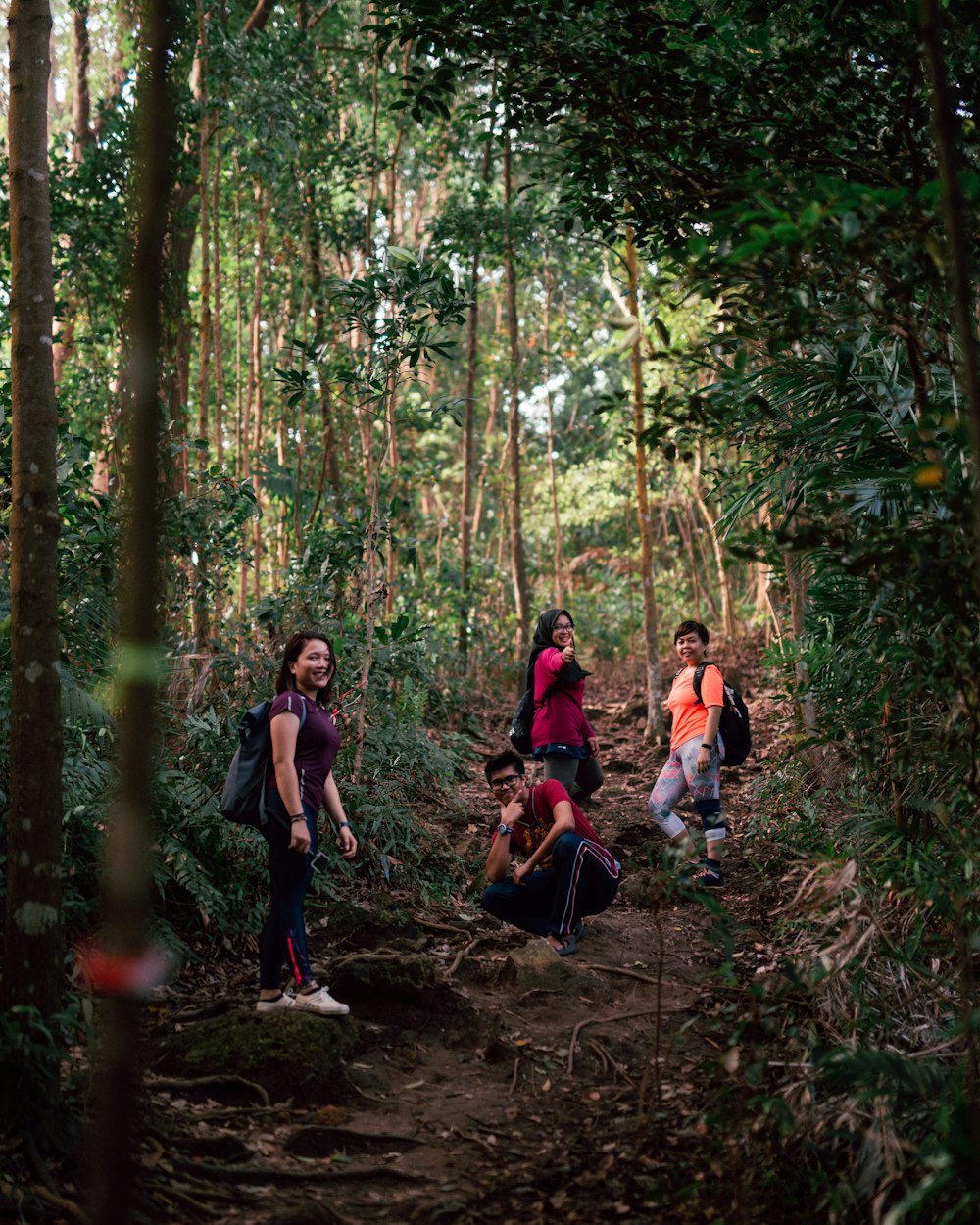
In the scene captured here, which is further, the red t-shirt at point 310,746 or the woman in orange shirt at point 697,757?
the woman in orange shirt at point 697,757

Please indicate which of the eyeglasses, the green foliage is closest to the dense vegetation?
the green foliage

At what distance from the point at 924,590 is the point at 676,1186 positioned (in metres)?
1.98

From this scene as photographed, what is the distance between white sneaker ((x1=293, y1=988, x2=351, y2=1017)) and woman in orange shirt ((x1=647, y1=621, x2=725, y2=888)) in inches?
102

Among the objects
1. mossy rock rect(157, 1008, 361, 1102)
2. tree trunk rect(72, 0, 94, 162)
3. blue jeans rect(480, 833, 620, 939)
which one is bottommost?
mossy rock rect(157, 1008, 361, 1102)

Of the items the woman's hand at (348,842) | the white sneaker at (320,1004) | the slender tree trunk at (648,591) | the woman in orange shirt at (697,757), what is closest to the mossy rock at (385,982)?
the white sneaker at (320,1004)

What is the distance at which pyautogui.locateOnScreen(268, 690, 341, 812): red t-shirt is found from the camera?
465 cm

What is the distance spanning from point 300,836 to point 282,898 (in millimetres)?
314

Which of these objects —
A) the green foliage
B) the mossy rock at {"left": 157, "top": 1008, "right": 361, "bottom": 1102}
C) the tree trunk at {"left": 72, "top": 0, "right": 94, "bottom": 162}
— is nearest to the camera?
the green foliage

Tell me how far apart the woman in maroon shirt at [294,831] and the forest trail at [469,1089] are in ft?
0.70

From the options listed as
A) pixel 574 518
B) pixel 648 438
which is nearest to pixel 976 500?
pixel 648 438

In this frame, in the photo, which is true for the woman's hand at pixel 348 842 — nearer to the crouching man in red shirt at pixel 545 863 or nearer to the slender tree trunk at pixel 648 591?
the crouching man in red shirt at pixel 545 863

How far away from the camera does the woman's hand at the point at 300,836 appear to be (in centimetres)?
448

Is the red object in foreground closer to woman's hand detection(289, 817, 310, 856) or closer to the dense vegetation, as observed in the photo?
the dense vegetation

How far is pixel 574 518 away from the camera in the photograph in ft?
65.0
